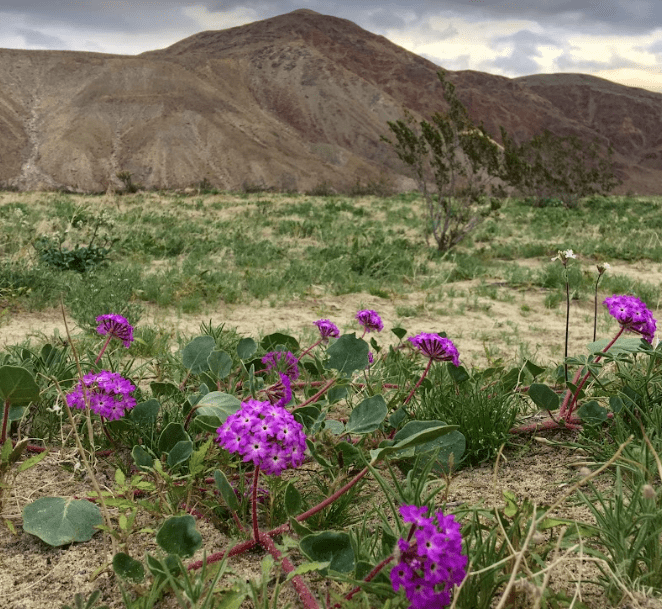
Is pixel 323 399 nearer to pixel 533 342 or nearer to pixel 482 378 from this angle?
pixel 482 378

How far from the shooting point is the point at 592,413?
2139mm

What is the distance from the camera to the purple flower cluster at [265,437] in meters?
1.35

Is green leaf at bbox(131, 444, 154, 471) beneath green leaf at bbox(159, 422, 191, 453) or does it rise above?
beneath

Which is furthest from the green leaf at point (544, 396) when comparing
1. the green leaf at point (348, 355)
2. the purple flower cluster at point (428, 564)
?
the purple flower cluster at point (428, 564)

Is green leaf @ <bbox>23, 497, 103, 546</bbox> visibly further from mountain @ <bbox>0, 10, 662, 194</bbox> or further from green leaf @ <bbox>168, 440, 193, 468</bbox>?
mountain @ <bbox>0, 10, 662, 194</bbox>

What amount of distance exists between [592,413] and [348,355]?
3.12 feet

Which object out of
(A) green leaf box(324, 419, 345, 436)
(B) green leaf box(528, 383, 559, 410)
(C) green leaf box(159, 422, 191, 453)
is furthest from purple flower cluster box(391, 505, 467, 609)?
(B) green leaf box(528, 383, 559, 410)

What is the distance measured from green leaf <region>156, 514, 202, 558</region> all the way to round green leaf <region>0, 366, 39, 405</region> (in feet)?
2.16

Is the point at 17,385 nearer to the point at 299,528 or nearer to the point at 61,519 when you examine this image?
the point at 61,519

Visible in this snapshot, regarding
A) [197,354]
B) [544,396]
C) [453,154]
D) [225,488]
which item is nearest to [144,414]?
[197,354]

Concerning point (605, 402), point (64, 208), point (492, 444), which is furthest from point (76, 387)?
point (64, 208)

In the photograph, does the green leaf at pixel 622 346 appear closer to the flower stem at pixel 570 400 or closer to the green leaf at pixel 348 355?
the flower stem at pixel 570 400

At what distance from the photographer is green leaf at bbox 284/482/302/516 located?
1.55m

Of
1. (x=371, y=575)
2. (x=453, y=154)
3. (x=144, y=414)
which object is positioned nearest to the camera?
(x=371, y=575)
